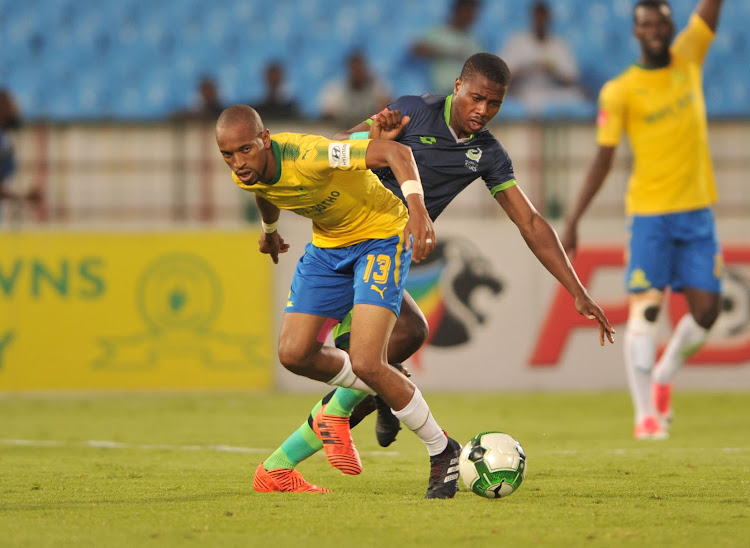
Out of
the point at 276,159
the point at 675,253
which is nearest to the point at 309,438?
the point at 276,159

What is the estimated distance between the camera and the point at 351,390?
18.0 ft

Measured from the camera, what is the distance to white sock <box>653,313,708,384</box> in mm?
8203

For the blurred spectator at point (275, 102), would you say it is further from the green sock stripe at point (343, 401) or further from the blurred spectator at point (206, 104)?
the green sock stripe at point (343, 401)

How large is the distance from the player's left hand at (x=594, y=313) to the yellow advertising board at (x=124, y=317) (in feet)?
21.3

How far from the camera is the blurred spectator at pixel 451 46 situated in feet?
41.7

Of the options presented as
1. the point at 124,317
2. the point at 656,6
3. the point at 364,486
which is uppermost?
the point at 656,6

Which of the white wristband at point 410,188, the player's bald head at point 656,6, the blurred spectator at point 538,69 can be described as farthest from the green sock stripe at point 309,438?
the blurred spectator at point 538,69

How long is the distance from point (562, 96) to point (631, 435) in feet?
19.0

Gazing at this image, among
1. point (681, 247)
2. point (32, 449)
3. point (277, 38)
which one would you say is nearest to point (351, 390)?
point (32, 449)

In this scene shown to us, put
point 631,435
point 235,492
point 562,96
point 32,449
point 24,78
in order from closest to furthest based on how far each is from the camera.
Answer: point 235,492
point 32,449
point 631,435
point 562,96
point 24,78

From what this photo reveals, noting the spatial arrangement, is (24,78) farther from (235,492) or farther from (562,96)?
(235,492)

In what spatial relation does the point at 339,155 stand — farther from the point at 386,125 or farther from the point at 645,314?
the point at 645,314

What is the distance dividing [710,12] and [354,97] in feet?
15.5

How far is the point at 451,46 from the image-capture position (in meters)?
12.9
